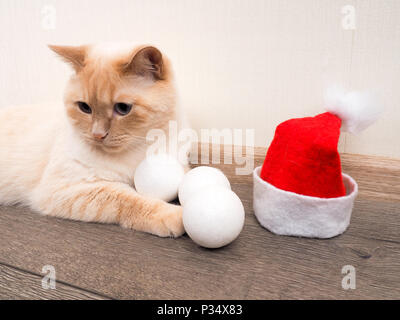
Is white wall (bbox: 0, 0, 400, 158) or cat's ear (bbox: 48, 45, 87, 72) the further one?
white wall (bbox: 0, 0, 400, 158)

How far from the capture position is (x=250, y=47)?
50.9 inches

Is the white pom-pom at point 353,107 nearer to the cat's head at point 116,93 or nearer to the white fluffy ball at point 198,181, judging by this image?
the white fluffy ball at point 198,181

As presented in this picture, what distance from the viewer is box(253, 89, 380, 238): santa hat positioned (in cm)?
90


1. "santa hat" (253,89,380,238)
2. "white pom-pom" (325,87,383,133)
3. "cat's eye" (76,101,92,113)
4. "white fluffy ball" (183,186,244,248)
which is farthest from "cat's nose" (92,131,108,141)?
"white pom-pom" (325,87,383,133)

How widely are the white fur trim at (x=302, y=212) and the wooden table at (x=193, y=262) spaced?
1.3 inches

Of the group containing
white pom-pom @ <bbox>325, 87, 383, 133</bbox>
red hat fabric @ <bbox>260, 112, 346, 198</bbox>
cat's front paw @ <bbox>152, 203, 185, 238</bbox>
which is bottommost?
cat's front paw @ <bbox>152, 203, 185, 238</bbox>

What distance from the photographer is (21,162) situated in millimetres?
1320

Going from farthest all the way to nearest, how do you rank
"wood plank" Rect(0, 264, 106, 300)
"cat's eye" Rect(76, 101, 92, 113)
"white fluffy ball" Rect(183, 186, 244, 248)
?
"cat's eye" Rect(76, 101, 92, 113) < "white fluffy ball" Rect(183, 186, 244, 248) < "wood plank" Rect(0, 264, 106, 300)

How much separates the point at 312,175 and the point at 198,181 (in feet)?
1.20

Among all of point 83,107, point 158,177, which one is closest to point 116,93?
point 83,107

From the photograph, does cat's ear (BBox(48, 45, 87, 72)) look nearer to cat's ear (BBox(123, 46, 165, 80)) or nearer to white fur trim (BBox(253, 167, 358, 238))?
cat's ear (BBox(123, 46, 165, 80))

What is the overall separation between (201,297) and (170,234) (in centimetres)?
29

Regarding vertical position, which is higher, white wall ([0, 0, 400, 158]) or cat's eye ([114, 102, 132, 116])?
white wall ([0, 0, 400, 158])

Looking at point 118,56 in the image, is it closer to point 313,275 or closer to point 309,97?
point 309,97
